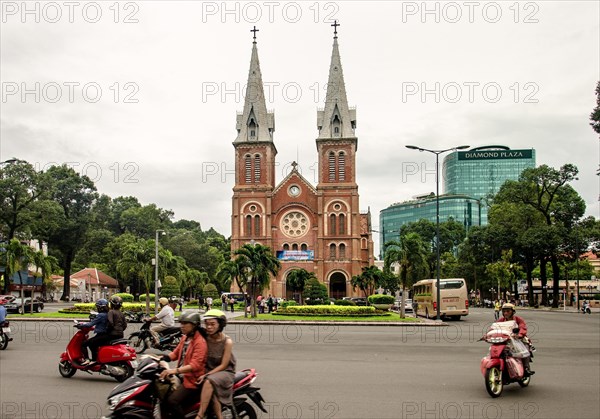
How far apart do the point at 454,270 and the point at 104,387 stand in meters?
75.1

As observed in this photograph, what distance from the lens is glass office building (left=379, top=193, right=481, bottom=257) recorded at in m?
128

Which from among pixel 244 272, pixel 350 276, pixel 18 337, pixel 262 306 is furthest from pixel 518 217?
pixel 18 337

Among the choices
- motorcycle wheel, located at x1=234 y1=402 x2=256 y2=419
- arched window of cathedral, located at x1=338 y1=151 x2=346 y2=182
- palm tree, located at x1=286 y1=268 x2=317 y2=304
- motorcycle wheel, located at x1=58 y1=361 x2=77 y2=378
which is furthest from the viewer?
arched window of cathedral, located at x1=338 y1=151 x2=346 y2=182

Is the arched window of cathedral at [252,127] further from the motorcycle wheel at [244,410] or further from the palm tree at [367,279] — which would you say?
the motorcycle wheel at [244,410]

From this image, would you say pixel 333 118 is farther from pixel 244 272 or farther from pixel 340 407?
pixel 340 407

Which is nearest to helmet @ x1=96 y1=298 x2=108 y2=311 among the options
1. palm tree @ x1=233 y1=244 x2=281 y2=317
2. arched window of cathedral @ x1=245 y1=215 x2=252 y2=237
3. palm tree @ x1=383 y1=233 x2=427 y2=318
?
palm tree @ x1=233 y1=244 x2=281 y2=317

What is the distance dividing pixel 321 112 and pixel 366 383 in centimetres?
6758

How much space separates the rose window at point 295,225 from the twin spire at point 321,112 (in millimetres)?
9919

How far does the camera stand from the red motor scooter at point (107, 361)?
11148 millimetres

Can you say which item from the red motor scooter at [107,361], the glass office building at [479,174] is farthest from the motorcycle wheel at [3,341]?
the glass office building at [479,174]

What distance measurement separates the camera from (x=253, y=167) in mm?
74812

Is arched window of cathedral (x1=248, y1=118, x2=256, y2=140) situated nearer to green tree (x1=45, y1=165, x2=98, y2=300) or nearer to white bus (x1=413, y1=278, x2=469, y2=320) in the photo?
green tree (x1=45, y1=165, x2=98, y2=300)

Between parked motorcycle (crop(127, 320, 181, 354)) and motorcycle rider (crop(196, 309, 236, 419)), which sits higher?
motorcycle rider (crop(196, 309, 236, 419))

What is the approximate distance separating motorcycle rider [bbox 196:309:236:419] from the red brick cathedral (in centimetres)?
6348
